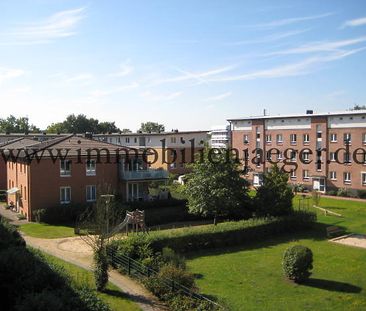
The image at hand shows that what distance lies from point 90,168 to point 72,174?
1.78m

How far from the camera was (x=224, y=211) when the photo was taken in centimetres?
3409

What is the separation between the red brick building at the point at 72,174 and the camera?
3575 centimetres

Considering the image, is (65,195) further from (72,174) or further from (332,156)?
(332,156)

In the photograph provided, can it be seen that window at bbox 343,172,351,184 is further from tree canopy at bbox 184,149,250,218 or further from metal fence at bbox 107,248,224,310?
metal fence at bbox 107,248,224,310

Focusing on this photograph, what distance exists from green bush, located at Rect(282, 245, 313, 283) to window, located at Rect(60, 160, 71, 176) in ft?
71.1

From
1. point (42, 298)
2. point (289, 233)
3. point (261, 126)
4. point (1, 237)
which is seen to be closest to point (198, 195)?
point (289, 233)

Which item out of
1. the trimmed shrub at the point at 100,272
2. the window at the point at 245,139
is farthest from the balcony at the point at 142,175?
the window at the point at 245,139

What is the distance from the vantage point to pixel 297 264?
21.2 metres

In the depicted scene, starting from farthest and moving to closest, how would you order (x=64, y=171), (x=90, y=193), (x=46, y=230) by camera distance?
(x=90, y=193) < (x=64, y=171) < (x=46, y=230)

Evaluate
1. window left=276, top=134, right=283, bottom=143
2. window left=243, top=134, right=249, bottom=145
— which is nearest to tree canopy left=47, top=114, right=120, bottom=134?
window left=243, top=134, right=249, bottom=145

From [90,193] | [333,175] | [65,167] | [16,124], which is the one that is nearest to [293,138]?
[333,175]

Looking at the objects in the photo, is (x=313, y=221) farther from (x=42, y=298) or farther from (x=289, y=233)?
(x=42, y=298)

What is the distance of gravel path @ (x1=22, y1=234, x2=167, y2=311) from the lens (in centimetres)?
1736

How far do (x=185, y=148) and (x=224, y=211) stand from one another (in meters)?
34.3
